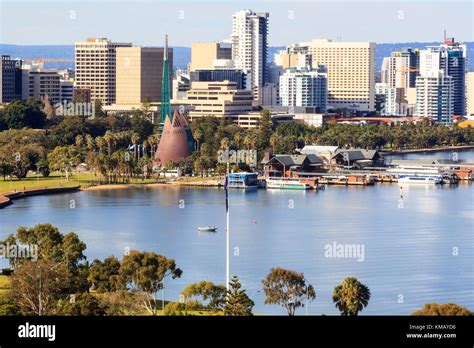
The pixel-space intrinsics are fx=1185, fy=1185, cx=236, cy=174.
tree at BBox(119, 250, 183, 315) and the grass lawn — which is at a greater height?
the grass lawn

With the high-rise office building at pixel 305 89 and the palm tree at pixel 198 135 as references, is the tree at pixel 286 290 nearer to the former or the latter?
the palm tree at pixel 198 135

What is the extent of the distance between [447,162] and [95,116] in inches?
422

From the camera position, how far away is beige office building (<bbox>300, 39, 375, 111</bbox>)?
5222cm

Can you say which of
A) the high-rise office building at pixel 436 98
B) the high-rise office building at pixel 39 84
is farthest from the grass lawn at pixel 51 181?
the high-rise office building at pixel 436 98

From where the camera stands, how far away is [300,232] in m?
16.0

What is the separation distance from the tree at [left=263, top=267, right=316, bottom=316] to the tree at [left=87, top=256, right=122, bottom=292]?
125 cm

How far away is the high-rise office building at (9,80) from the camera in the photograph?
40719 millimetres

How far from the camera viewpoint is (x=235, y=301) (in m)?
7.61

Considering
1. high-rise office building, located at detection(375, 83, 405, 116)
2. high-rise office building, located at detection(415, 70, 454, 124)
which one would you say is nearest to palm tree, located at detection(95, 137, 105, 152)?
high-rise office building, located at detection(415, 70, 454, 124)

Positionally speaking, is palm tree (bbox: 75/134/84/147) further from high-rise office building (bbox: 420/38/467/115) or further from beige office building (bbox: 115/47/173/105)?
high-rise office building (bbox: 420/38/467/115)

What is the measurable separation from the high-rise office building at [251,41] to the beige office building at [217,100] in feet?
43.7

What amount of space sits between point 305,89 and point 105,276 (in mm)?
38058
